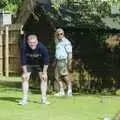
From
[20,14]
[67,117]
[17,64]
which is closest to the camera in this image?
[67,117]

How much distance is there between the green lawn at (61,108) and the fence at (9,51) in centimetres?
1084

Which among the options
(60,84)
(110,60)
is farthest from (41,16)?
(60,84)

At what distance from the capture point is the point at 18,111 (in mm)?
12875

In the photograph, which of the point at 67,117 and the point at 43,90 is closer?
the point at 67,117

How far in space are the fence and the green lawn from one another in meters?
10.8

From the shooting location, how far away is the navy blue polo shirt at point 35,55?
45.8 feet

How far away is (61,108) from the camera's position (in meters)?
13.6

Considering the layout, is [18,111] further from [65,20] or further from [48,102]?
[65,20]

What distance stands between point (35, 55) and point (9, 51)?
528 inches

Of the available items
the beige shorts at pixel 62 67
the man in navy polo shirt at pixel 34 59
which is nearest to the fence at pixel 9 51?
the beige shorts at pixel 62 67

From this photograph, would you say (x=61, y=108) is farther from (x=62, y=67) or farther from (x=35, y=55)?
(x=62, y=67)

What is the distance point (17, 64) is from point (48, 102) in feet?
42.9

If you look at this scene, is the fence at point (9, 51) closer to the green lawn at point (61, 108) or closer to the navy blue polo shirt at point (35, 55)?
the green lawn at point (61, 108)

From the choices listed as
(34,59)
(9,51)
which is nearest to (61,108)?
(34,59)
